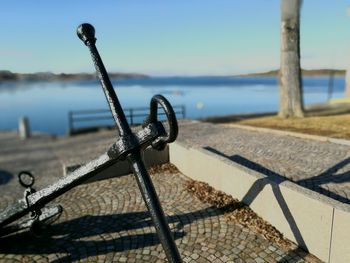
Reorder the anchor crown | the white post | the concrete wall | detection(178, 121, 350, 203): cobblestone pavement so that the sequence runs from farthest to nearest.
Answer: the white post
detection(178, 121, 350, 203): cobblestone pavement
the concrete wall
the anchor crown

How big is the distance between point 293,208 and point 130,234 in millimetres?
2281

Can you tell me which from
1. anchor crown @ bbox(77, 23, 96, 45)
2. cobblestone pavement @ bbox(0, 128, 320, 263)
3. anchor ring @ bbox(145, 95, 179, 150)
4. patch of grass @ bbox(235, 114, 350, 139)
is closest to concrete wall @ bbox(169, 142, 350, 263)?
cobblestone pavement @ bbox(0, 128, 320, 263)

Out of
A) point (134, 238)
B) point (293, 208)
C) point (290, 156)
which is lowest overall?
point (134, 238)

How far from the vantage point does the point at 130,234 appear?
4.52 meters

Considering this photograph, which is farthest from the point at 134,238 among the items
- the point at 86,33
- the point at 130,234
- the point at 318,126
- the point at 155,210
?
the point at 318,126

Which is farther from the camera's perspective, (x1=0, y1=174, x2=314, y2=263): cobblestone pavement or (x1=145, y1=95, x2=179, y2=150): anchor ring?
(x1=0, y1=174, x2=314, y2=263): cobblestone pavement

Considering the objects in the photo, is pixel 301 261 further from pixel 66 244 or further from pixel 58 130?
pixel 58 130

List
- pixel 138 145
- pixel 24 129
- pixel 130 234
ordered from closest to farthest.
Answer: pixel 138 145 < pixel 130 234 < pixel 24 129

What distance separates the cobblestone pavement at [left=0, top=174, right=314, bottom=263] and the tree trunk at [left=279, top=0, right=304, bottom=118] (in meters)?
9.04

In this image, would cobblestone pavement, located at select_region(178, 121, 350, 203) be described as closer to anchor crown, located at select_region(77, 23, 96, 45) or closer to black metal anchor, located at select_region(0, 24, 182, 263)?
black metal anchor, located at select_region(0, 24, 182, 263)

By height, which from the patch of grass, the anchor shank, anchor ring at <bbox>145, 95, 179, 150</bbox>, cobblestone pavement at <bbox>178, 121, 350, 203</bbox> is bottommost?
cobblestone pavement at <bbox>178, 121, 350, 203</bbox>

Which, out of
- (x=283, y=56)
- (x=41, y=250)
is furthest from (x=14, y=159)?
(x=283, y=56)

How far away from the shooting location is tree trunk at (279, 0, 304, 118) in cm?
1271

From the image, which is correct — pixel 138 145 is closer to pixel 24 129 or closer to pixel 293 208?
pixel 293 208
